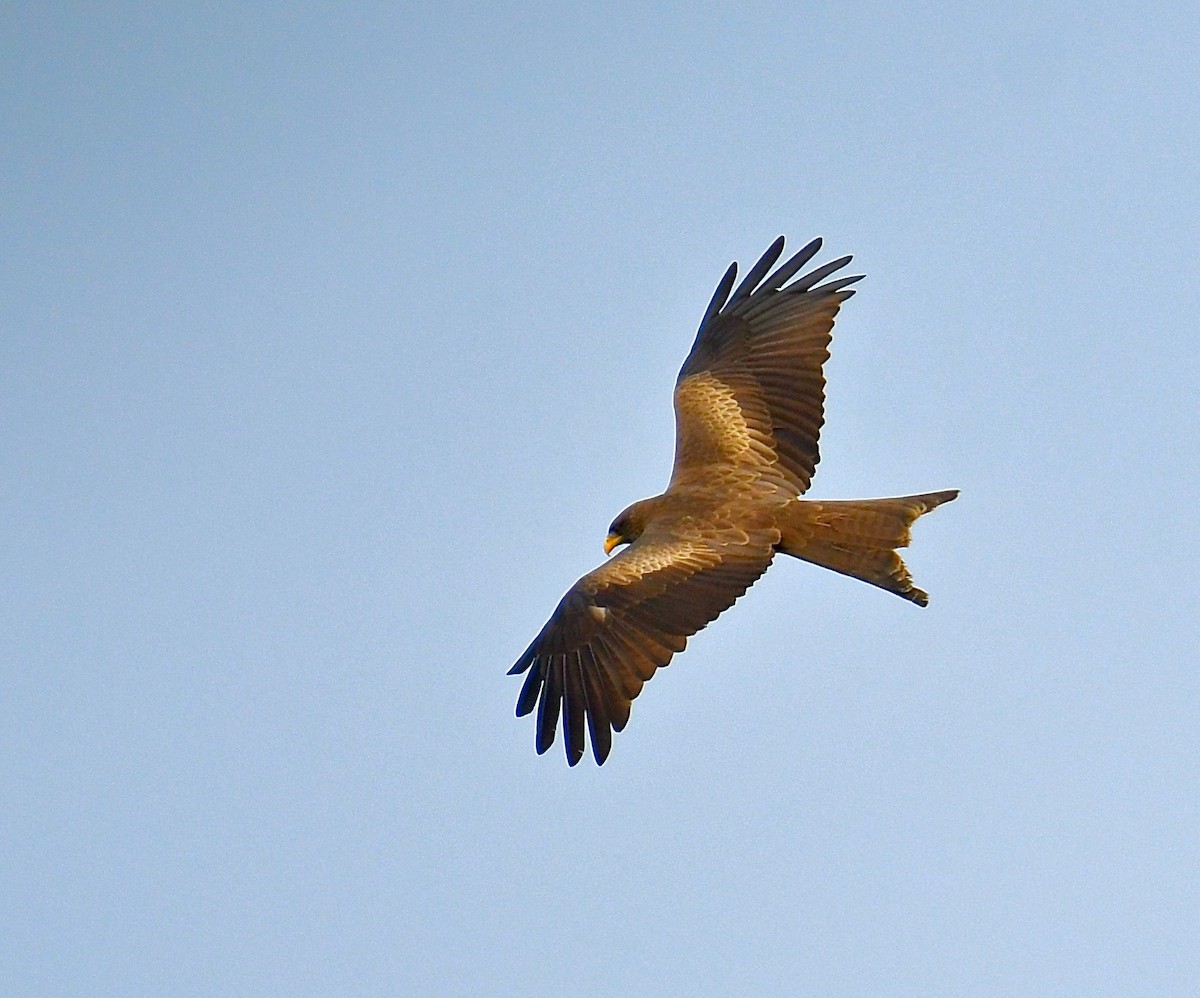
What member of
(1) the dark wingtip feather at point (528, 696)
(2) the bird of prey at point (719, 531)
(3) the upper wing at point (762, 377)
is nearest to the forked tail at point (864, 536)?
(2) the bird of prey at point (719, 531)

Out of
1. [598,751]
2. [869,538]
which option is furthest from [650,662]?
[869,538]

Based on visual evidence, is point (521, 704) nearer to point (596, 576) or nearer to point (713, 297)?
point (596, 576)

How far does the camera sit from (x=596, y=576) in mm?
13898

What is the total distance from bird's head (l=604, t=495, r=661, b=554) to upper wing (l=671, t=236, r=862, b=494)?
0.52 metres

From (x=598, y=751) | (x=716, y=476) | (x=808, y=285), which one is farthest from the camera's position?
(x=808, y=285)

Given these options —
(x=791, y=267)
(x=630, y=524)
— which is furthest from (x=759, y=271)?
(x=630, y=524)

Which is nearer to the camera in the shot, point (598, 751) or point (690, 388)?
point (598, 751)

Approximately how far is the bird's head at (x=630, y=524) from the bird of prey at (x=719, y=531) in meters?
0.01

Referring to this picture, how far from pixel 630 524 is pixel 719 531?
1079mm

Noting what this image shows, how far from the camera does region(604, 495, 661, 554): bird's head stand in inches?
592

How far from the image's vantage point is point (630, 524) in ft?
49.8

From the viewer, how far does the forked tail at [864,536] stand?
545 inches

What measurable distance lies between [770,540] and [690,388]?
264 cm

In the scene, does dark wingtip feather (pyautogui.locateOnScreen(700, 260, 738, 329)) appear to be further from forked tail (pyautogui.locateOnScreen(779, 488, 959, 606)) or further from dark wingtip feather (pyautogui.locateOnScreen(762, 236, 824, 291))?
forked tail (pyautogui.locateOnScreen(779, 488, 959, 606))
